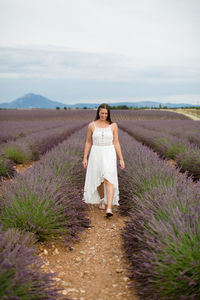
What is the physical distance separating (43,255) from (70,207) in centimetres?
61

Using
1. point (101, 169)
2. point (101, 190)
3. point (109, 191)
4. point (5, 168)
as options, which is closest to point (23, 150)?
point (5, 168)

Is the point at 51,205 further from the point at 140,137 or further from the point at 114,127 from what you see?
the point at 140,137

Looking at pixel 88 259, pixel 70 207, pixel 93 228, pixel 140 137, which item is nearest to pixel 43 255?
pixel 88 259

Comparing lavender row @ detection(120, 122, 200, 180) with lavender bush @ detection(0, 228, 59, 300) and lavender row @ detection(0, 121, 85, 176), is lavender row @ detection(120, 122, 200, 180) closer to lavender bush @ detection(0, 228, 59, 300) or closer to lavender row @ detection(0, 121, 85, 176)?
lavender bush @ detection(0, 228, 59, 300)

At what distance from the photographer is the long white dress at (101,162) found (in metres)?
3.66

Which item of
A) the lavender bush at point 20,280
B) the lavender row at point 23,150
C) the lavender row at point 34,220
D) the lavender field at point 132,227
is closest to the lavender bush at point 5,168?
the lavender row at point 23,150

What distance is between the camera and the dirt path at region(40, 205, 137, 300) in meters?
2.10

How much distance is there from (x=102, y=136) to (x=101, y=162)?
34 cm

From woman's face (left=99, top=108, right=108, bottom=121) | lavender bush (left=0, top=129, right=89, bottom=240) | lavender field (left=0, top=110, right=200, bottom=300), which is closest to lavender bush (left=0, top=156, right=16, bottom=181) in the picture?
lavender field (left=0, top=110, right=200, bottom=300)

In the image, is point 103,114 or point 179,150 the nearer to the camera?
point 103,114

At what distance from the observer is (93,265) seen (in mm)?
2527

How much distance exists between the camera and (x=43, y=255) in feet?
8.70

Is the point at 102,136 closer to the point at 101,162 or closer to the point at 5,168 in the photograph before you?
the point at 101,162

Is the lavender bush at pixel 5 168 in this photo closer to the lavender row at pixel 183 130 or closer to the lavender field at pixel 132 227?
the lavender field at pixel 132 227
